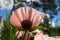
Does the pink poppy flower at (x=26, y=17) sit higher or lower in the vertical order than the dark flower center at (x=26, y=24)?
higher

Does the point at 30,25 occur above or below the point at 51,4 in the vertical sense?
above

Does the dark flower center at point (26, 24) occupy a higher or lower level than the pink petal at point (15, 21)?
lower

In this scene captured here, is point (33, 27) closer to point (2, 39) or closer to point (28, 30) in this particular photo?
point (28, 30)

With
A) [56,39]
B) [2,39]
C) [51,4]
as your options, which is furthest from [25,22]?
[51,4]

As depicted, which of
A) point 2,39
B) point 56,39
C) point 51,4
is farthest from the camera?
point 51,4

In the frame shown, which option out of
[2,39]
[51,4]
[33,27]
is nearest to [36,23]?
[33,27]

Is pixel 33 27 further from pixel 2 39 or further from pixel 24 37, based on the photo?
pixel 2 39

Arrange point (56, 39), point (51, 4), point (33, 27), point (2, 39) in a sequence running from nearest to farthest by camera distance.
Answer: point (56, 39) < point (33, 27) < point (2, 39) < point (51, 4)

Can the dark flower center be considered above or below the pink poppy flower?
below

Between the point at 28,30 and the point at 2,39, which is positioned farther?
the point at 2,39

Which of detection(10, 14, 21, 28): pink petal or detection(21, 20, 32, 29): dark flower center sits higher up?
detection(10, 14, 21, 28): pink petal
